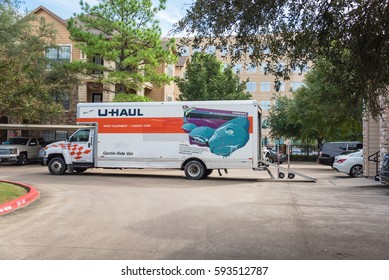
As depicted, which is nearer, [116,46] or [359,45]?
[359,45]

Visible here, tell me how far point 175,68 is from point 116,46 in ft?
72.9

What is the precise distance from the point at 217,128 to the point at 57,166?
807 cm

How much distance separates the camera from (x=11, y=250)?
18.9 feet

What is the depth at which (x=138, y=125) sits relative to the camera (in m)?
17.9

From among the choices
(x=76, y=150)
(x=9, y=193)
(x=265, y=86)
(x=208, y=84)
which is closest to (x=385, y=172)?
(x=9, y=193)

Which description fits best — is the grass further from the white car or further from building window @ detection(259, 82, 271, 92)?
building window @ detection(259, 82, 271, 92)

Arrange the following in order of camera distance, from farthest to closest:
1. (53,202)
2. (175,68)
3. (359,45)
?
(175,68), (53,202), (359,45)

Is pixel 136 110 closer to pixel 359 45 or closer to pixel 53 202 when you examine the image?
pixel 53 202

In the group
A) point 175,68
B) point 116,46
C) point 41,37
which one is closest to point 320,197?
point 116,46

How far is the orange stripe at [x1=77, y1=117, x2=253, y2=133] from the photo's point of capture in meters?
17.5

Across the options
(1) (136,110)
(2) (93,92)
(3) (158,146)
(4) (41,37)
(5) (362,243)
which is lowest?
(5) (362,243)

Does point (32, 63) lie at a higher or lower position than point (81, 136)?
higher

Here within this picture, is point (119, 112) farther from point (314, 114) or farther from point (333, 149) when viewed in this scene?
point (314, 114)


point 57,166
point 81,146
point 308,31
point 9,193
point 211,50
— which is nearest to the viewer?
point 308,31
